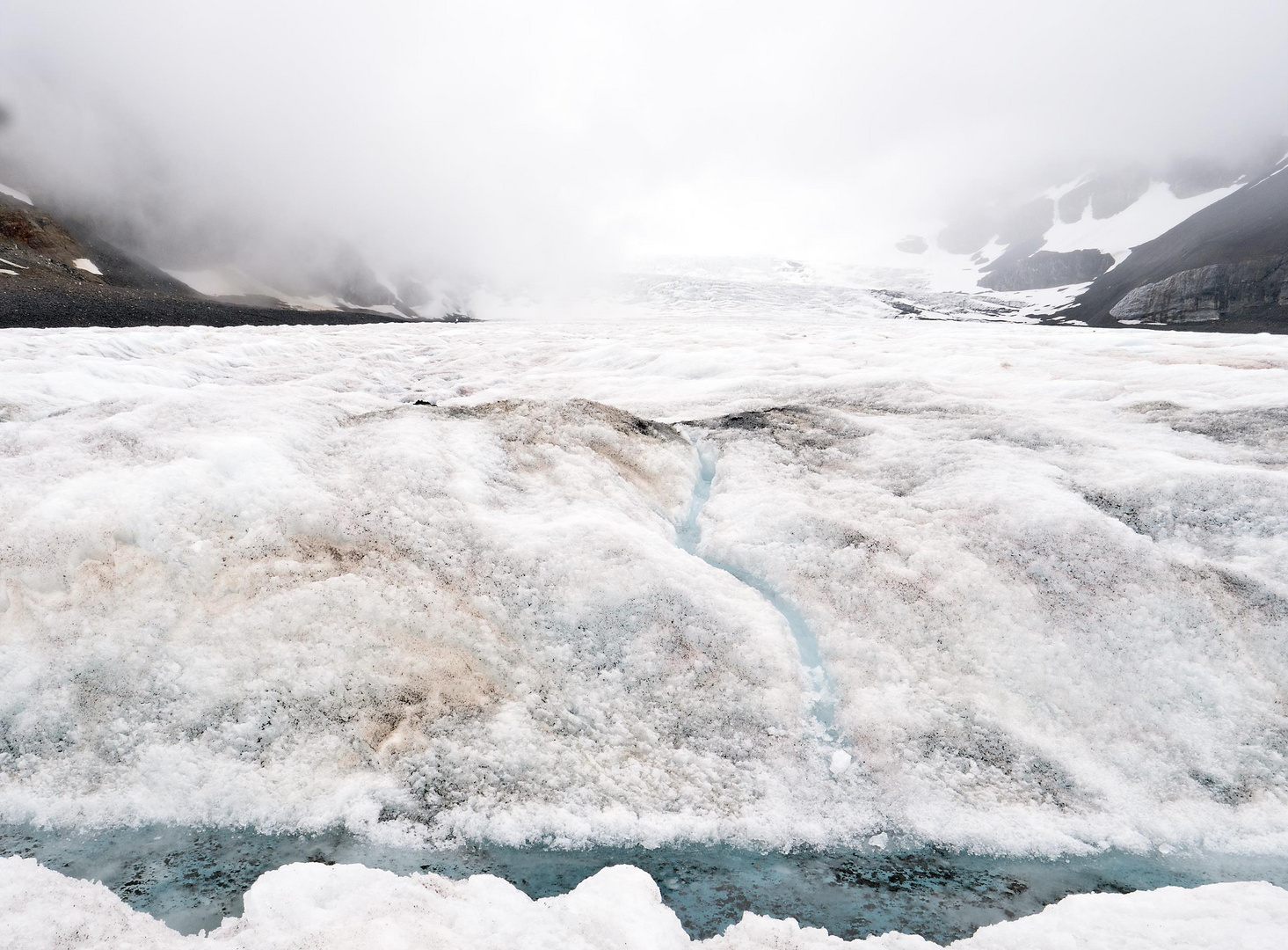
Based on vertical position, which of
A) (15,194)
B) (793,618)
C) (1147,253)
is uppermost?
(15,194)

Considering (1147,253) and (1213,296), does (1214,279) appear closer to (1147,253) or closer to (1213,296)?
(1213,296)

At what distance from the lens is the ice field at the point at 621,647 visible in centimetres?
354

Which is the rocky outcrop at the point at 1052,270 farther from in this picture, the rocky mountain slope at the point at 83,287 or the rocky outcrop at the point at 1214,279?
the rocky mountain slope at the point at 83,287

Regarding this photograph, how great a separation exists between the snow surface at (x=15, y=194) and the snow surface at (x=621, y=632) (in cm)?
9881

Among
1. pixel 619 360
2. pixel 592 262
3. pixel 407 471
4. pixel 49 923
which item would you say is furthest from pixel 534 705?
pixel 592 262

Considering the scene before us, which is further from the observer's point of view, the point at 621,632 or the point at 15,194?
the point at 15,194

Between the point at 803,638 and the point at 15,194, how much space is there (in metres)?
113

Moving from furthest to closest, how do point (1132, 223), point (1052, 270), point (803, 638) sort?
1. point (1132, 223)
2. point (1052, 270)
3. point (803, 638)

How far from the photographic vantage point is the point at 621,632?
4812 millimetres

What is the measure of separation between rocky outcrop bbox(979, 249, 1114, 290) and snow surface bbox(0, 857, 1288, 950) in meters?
158

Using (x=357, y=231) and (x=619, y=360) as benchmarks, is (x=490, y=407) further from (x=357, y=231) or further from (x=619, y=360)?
(x=357, y=231)

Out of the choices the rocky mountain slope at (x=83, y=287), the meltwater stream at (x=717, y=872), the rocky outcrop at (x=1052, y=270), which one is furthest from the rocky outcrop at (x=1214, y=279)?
the rocky mountain slope at (x=83, y=287)

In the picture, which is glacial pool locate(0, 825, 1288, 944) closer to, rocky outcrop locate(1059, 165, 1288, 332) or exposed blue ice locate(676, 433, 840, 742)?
exposed blue ice locate(676, 433, 840, 742)

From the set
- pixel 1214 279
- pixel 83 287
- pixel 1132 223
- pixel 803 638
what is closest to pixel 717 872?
pixel 803 638
